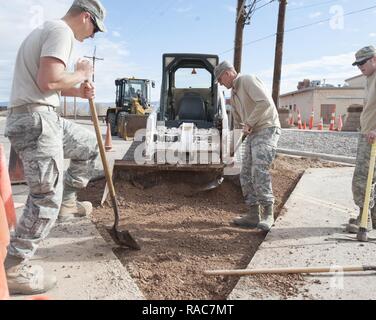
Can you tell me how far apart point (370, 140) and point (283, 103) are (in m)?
38.6

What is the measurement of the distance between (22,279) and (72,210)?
164cm

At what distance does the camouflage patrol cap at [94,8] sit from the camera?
2670 millimetres

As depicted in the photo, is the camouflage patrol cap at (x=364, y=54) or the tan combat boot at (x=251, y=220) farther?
the tan combat boot at (x=251, y=220)

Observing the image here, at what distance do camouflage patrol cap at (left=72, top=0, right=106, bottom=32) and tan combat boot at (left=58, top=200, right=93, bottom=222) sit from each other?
1988 mm

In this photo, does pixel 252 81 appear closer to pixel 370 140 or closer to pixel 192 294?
pixel 370 140

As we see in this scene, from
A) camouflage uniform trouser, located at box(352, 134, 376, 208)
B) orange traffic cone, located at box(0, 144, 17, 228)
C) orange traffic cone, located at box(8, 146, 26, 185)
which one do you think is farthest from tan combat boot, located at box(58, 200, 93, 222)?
camouflage uniform trouser, located at box(352, 134, 376, 208)

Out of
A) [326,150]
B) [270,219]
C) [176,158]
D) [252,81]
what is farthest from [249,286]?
[326,150]

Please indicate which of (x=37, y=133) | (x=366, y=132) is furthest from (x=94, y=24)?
(x=366, y=132)

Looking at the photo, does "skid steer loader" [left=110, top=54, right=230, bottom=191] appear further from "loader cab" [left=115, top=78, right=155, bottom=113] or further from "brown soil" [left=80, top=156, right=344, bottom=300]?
"loader cab" [left=115, top=78, right=155, bottom=113]

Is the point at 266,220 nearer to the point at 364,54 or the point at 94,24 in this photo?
the point at 364,54

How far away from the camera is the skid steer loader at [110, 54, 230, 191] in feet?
17.9

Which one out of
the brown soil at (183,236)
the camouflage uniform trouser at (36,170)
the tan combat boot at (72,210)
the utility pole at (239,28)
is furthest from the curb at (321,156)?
the camouflage uniform trouser at (36,170)

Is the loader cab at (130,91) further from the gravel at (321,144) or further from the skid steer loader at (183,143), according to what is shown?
the skid steer loader at (183,143)

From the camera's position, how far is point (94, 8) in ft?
8.84
